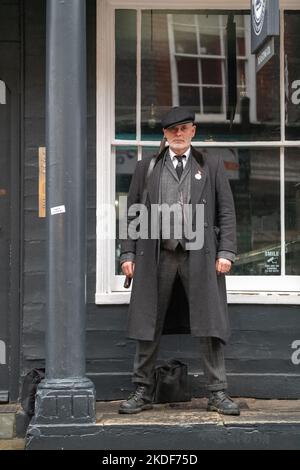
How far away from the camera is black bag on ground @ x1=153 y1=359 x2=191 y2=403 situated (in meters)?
5.59

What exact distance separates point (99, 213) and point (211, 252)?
118 cm

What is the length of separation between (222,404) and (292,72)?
283 cm

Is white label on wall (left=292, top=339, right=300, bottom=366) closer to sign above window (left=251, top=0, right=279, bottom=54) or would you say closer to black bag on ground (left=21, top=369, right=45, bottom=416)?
black bag on ground (left=21, top=369, right=45, bottom=416)

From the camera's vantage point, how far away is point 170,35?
629 cm

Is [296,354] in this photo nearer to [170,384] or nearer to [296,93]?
[170,384]

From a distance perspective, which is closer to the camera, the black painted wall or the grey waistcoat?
the grey waistcoat

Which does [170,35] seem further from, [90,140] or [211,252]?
[211,252]

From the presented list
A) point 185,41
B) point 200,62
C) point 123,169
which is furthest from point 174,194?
point 185,41

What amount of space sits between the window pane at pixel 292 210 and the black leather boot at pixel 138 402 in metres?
1.67

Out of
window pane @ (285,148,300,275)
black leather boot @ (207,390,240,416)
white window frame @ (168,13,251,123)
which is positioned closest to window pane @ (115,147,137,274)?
white window frame @ (168,13,251,123)

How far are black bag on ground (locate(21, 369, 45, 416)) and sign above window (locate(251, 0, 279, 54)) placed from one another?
2882mm

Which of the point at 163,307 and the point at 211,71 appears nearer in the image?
the point at 163,307

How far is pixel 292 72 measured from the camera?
622cm

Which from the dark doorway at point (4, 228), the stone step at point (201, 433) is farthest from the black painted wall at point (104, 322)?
the stone step at point (201, 433)
